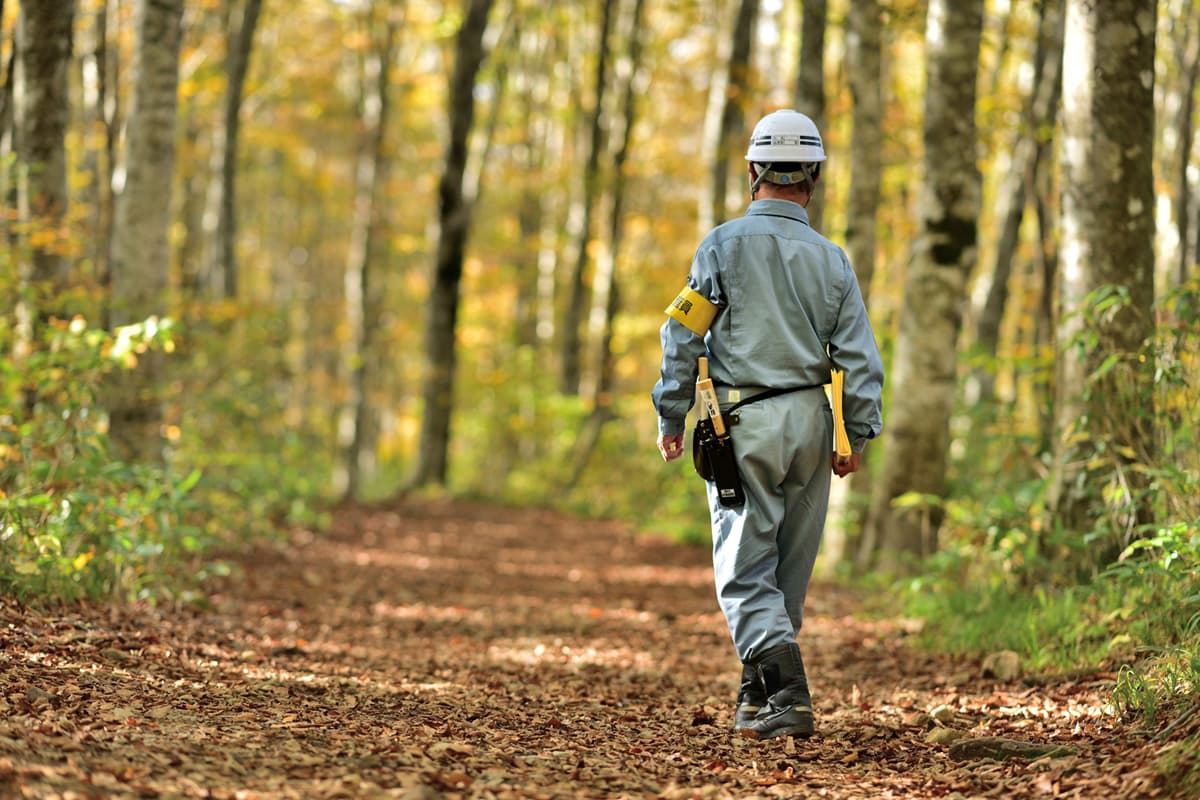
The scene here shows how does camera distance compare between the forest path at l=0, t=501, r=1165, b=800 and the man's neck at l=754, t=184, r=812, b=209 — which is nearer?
the forest path at l=0, t=501, r=1165, b=800

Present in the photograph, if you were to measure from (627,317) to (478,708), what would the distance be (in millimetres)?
20899

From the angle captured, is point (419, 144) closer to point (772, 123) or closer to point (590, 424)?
point (590, 424)

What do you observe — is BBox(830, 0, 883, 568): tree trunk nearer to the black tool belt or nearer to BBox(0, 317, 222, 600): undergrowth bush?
BBox(0, 317, 222, 600): undergrowth bush

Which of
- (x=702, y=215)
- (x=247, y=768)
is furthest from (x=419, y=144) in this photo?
(x=247, y=768)

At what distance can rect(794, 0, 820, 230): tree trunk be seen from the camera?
11453mm

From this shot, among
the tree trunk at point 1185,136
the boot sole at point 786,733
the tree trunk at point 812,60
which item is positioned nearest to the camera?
the boot sole at point 786,733

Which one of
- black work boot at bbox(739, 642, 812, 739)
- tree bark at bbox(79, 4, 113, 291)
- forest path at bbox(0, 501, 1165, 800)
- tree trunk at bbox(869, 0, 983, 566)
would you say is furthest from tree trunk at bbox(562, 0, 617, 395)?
black work boot at bbox(739, 642, 812, 739)

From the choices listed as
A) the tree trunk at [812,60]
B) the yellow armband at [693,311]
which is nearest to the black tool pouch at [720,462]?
the yellow armband at [693,311]

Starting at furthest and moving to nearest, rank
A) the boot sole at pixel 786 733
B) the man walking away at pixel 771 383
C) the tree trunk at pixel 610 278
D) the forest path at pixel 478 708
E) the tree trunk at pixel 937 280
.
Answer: the tree trunk at pixel 610 278, the tree trunk at pixel 937 280, the man walking away at pixel 771 383, the boot sole at pixel 786 733, the forest path at pixel 478 708

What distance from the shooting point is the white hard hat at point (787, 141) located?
4.83 m

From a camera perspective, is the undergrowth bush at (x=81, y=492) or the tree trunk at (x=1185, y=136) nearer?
the undergrowth bush at (x=81, y=492)

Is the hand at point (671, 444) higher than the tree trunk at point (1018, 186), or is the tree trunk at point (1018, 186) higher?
the tree trunk at point (1018, 186)

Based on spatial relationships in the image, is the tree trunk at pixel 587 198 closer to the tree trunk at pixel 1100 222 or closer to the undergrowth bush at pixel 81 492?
the undergrowth bush at pixel 81 492

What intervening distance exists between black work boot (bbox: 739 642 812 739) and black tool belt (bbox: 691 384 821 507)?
0.61 meters
